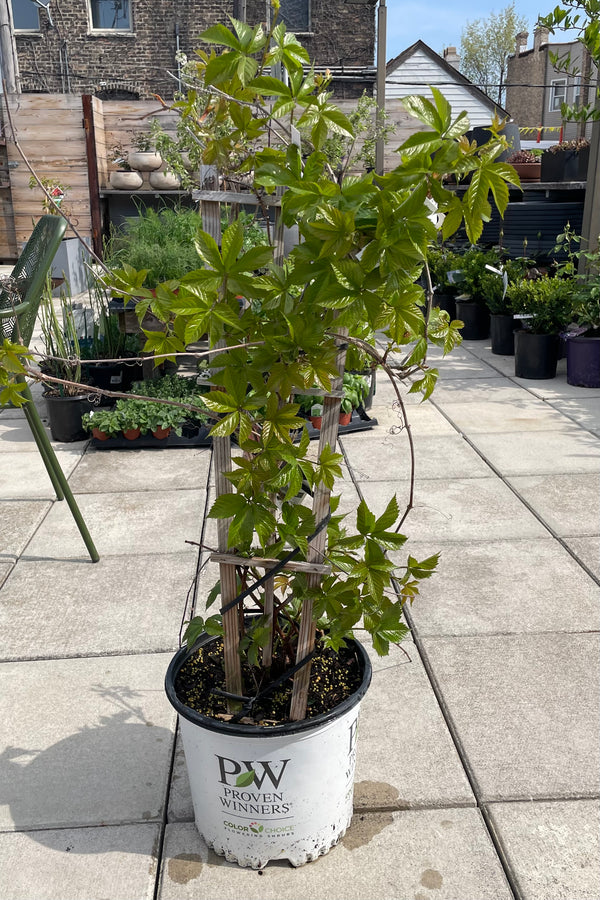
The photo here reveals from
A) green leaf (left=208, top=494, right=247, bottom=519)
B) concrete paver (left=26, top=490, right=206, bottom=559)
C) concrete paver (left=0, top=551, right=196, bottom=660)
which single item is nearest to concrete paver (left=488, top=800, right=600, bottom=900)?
green leaf (left=208, top=494, right=247, bottom=519)

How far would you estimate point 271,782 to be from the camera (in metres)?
1.80

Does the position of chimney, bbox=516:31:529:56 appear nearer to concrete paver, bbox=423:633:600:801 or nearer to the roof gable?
the roof gable

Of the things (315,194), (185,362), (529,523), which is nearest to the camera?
(315,194)

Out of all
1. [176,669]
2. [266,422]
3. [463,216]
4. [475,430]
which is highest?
[463,216]

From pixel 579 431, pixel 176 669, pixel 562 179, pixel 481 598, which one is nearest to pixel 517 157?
pixel 562 179

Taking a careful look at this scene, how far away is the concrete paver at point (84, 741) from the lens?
6.91 feet

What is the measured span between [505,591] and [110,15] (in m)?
22.7

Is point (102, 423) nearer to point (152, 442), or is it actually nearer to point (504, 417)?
point (152, 442)

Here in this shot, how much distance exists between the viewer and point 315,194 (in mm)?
1316

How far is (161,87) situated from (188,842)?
22028mm

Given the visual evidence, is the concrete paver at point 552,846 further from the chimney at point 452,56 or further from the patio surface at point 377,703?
the chimney at point 452,56

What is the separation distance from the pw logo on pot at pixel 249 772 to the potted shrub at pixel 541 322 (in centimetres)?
521

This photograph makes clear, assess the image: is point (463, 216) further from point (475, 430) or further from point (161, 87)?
point (161, 87)

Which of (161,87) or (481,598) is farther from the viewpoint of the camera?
(161,87)
